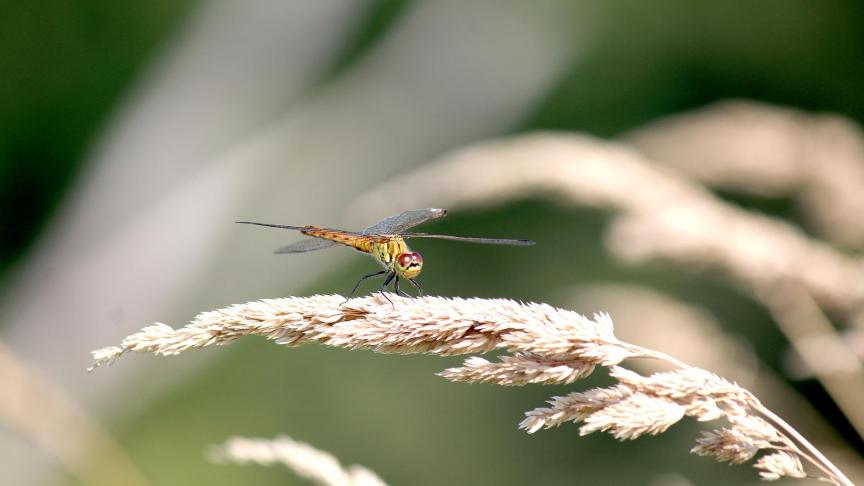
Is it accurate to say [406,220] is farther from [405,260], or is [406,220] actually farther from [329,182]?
[329,182]

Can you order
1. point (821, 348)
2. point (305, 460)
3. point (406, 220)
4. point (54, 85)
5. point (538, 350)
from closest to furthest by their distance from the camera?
point (538, 350)
point (305, 460)
point (821, 348)
point (406, 220)
point (54, 85)

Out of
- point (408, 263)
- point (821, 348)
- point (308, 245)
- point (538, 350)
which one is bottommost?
A: point (821, 348)

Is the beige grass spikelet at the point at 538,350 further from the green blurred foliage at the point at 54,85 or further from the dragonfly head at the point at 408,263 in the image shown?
the green blurred foliage at the point at 54,85

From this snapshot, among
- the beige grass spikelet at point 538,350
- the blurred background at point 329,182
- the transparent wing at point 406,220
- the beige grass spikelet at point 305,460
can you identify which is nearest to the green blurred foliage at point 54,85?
the blurred background at point 329,182

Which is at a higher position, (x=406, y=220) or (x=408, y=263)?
(x=406, y=220)

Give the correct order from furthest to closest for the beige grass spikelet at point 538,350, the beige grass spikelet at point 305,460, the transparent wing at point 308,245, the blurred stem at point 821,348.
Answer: the transparent wing at point 308,245 < the blurred stem at point 821,348 < the beige grass spikelet at point 305,460 < the beige grass spikelet at point 538,350

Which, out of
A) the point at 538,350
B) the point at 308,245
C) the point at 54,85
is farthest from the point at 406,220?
the point at 54,85

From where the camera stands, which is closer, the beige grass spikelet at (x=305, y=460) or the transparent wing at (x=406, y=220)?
the beige grass spikelet at (x=305, y=460)

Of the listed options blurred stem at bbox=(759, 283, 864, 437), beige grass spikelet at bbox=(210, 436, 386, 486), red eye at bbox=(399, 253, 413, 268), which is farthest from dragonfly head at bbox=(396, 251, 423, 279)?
blurred stem at bbox=(759, 283, 864, 437)
